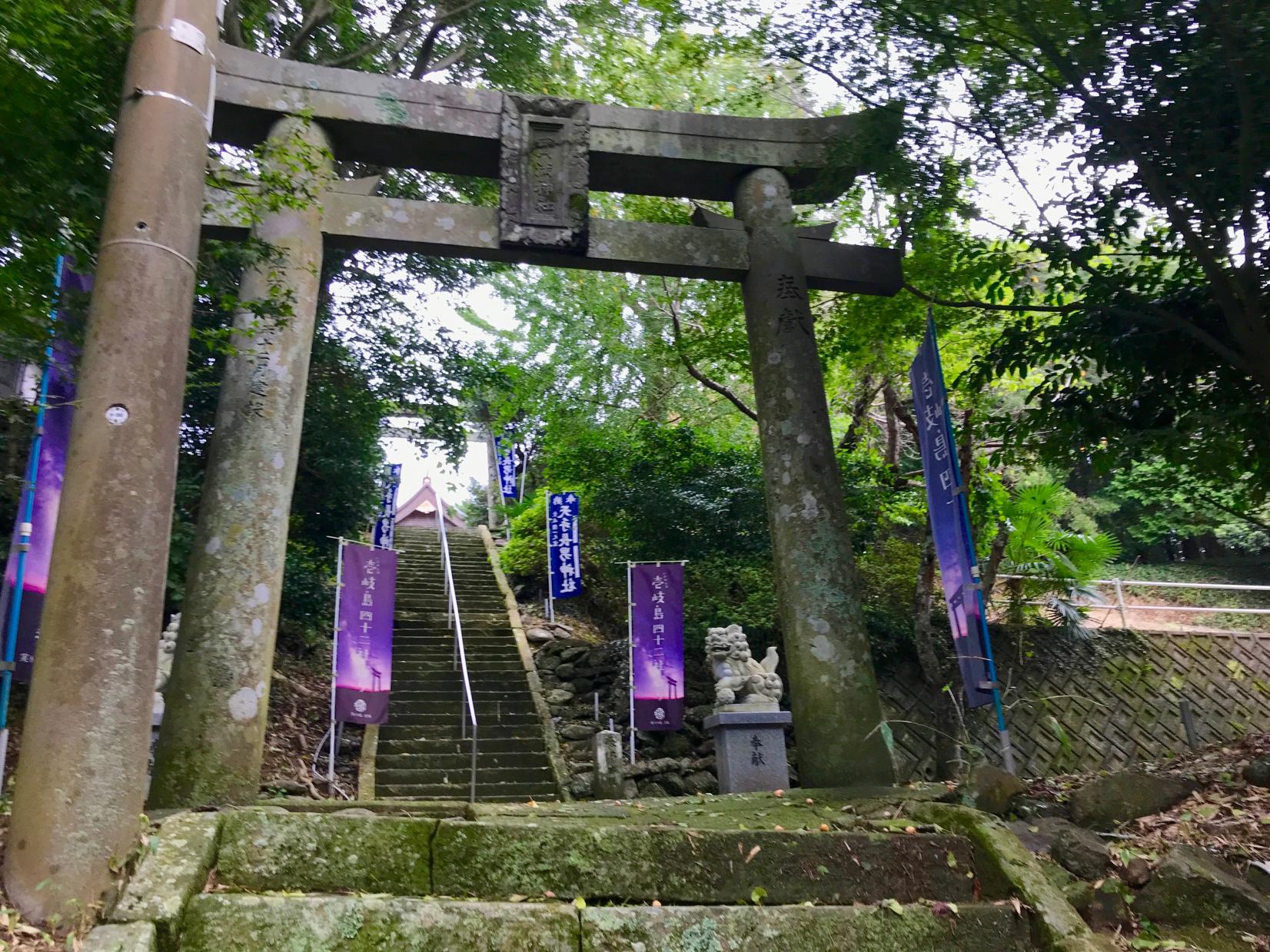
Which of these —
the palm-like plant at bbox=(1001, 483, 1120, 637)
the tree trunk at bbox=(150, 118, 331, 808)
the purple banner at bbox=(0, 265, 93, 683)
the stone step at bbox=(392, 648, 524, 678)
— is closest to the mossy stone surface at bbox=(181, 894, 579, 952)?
the tree trunk at bbox=(150, 118, 331, 808)

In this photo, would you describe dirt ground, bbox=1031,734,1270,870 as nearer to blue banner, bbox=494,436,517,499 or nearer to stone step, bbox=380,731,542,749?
stone step, bbox=380,731,542,749

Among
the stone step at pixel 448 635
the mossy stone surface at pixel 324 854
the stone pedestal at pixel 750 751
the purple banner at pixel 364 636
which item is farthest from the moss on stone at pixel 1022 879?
the stone step at pixel 448 635

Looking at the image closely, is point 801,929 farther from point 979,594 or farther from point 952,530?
point 952,530

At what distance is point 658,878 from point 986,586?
26.7ft

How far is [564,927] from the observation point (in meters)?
3.06

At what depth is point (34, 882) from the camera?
9.89ft

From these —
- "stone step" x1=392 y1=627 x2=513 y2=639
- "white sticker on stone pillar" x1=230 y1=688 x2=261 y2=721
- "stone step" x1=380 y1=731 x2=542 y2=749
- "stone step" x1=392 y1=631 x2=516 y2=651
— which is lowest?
"stone step" x1=380 y1=731 x2=542 y2=749

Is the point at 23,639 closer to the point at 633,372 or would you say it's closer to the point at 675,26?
the point at 675,26

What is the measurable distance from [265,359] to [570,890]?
150 inches

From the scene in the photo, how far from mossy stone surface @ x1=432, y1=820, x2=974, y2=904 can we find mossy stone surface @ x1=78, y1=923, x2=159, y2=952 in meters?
0.92

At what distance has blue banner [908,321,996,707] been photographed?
5.37m

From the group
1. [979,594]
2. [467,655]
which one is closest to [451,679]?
[467,655]

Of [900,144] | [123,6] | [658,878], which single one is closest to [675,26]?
[900,144]

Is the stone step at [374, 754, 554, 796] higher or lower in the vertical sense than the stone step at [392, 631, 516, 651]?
lower
